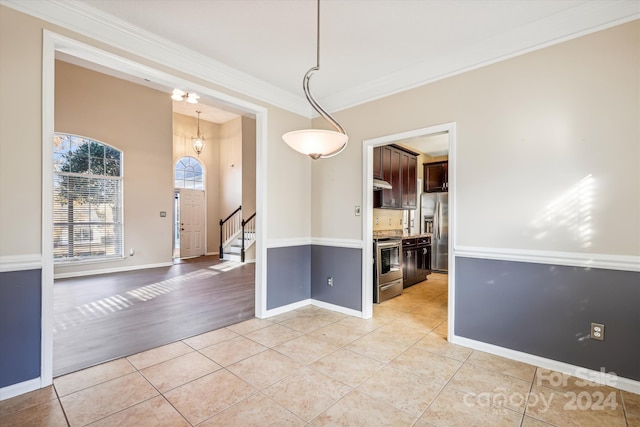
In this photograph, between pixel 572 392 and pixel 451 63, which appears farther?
pixel 451 63

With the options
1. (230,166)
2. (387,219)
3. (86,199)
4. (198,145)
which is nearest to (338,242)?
(387,219)

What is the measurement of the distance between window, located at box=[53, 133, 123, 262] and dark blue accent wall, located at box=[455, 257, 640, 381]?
695 cm

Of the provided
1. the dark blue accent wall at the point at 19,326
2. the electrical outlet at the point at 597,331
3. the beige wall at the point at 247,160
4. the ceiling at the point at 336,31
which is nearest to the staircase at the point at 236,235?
the beige wall at the point at 247,160

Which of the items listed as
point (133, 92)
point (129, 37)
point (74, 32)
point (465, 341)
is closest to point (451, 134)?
point (465, 341)

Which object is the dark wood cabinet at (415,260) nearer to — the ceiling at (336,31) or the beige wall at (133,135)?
the ceiling at (336,31)

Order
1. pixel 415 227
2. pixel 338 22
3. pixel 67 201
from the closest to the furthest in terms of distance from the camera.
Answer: pixel 338 22
pixel 67 201
pixel 415 227

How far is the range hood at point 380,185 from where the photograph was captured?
15.3ft

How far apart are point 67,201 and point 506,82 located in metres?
7.60

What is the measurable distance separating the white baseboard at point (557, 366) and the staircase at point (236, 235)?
616cm

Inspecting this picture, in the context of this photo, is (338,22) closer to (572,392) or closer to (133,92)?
(572,392)

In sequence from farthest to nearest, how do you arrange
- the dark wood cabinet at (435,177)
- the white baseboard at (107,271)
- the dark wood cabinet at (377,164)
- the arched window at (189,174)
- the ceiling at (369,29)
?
1. the arched window at (189,174)
2. the dark wood cabinet at (435,177)
3. the white baseboard at (107,271)
4. the dark wood cabinet at (377,164)
5. the ceiling at (369,29)

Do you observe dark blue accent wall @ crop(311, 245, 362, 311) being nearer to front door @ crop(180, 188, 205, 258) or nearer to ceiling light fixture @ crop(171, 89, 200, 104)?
ceiling light fixture @ crop(171, 89, 200, 104)

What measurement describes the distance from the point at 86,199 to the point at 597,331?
813 cm

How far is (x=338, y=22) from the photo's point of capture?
254 cm
